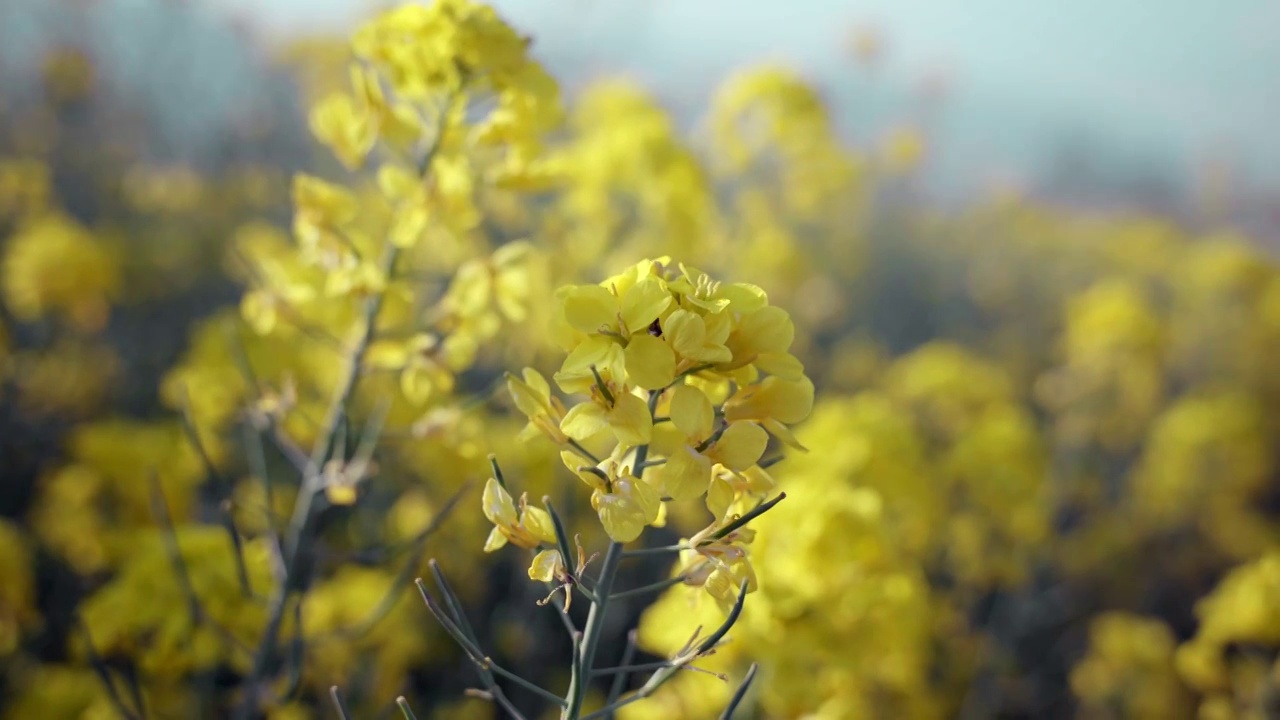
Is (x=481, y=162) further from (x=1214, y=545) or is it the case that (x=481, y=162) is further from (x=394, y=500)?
(x=1214, y=545)

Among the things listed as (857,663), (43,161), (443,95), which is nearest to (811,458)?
(857,663)

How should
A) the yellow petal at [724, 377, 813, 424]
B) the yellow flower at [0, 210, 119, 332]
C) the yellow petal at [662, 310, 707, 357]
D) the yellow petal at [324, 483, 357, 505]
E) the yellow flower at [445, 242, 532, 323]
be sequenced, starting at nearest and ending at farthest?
the yellow petal at [662, 310, 707, 357]
the yellow petal at [724, 377, 813, 424]
the yellow petal at [324, 483, 357, 505]
the yellow flower at [445, 242, 532, 323]
the yellow flower at [0, 210, 119, 332]

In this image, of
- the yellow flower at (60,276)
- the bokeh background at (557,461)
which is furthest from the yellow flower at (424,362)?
the yellow flower at (60,276)

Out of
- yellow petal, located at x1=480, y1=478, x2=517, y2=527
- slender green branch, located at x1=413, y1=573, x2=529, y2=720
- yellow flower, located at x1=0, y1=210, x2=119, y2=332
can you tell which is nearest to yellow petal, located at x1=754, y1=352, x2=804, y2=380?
yellow petal, located at x1=480, y1=478, x2=517, y2=527

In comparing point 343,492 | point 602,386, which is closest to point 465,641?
point 602,386

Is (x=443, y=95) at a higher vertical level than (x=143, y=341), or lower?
higher

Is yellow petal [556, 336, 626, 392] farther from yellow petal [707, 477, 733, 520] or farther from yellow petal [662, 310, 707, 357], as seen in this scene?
yellow petal [707, 477, 733, 520]

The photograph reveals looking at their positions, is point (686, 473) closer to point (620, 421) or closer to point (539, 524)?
point (620, 421)
